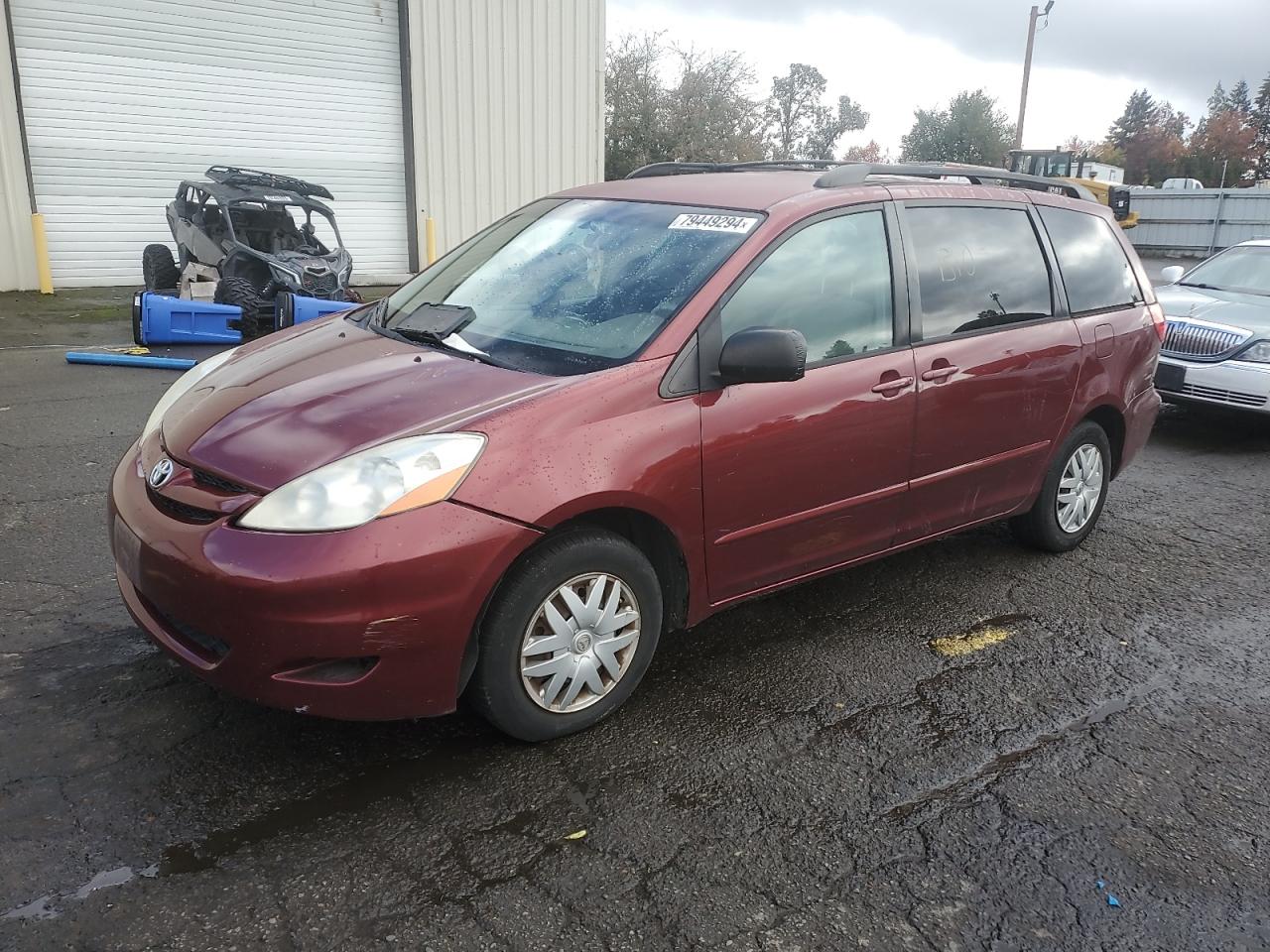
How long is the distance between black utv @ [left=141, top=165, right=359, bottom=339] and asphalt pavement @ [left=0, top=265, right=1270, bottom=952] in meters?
6.45

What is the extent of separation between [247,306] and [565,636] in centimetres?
819

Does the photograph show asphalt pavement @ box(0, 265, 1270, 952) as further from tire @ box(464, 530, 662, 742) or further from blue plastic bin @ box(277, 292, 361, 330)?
blue plastic bin @ box(277, 292, 361, 330)

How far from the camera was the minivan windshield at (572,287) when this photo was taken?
3246 mm

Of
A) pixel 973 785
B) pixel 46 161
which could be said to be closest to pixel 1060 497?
Result: pixel 973 785

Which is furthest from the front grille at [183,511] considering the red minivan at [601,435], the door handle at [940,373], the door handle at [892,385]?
the door handle at [940,373]

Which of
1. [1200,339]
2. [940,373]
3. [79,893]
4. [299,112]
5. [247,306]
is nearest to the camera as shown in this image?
[79,893]

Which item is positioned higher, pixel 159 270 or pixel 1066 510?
pixel 159 270

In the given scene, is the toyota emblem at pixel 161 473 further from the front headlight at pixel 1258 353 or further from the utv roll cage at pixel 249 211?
the utv roll cage at pixel 249 211

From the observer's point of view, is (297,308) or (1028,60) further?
(1028,60)

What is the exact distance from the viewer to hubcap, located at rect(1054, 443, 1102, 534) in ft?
15.6

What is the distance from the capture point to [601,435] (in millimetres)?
2928

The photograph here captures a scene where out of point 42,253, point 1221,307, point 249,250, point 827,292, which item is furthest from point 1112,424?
point 42,253

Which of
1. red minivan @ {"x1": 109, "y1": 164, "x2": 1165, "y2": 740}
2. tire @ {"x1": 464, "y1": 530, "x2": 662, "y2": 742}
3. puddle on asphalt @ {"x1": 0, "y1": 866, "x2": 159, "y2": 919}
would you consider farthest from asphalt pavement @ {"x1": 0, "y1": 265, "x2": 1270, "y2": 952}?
red minivan @ {"x1": 109, "y1": 164, "x2": 1165, "y2": 740}

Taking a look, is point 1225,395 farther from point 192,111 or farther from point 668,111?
point 668,111
